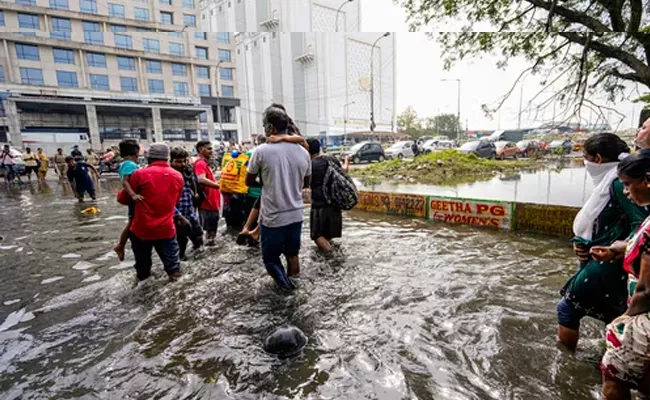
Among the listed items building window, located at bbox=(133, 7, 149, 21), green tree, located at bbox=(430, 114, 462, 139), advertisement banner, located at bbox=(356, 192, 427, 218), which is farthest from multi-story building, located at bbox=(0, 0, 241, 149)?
green tree, located at bbox=(430, 114, 462, 139)

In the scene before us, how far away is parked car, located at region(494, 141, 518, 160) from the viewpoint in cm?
2230

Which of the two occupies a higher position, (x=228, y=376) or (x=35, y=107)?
(x=35, y=107)

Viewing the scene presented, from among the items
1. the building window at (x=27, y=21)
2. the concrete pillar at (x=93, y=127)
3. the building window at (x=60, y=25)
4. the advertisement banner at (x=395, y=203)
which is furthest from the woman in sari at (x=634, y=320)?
the concrete pillar at (x=93, y=127)

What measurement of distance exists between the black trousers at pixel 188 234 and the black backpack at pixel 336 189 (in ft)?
5.78

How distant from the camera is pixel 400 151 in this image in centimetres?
2445

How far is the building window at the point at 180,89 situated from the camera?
1694cm

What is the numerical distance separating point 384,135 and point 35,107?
3616 cm

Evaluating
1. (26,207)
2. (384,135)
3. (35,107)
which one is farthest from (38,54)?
(384,135)

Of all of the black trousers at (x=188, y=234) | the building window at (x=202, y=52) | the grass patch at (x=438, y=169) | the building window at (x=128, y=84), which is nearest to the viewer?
the black trousers at (x=188, y=234)

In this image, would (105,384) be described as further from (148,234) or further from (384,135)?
(384,135)

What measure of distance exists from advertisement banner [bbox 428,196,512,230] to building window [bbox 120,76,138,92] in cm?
1254

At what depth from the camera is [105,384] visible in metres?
2.05

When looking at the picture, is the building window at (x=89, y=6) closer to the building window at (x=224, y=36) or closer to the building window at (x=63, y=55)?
the building window at (x=63, y=55)

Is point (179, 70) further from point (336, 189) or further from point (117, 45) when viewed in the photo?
point (336, 189)
